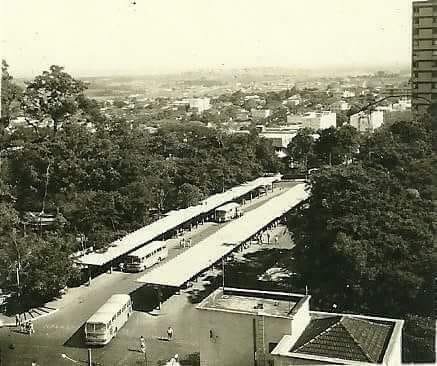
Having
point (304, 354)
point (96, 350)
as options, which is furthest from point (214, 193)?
point (304, 354)

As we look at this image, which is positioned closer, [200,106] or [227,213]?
[227,213]

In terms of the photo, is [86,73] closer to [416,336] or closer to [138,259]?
[138,259]

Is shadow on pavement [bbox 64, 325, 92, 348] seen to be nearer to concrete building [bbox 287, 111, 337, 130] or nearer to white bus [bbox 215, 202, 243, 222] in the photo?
white bus [bbox 215, 202, 243, 222]

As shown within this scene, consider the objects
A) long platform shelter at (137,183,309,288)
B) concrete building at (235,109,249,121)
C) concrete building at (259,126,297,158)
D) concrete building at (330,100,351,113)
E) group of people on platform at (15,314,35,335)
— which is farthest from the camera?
concrete building at (330,100,351,113)

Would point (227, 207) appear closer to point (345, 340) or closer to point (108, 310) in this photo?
point (108, 310)

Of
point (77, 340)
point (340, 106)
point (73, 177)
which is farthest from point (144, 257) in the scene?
point (340, 106)

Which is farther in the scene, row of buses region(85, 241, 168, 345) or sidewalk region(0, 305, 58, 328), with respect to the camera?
sidewalk region(0, 305, 58, 328)

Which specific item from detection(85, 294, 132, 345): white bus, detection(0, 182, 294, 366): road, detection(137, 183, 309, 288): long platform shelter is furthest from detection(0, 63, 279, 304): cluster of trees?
detection(137, 183, 309, 288): long platform shelter
